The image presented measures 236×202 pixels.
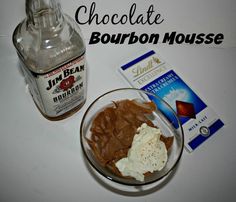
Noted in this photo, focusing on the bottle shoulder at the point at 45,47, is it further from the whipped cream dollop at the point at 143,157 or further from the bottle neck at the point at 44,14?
the whipped cream dollop at the point at 143,157

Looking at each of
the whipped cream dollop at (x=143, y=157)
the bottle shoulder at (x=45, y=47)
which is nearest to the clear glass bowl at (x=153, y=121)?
the whipped cream dollop at (x=143, y=157)

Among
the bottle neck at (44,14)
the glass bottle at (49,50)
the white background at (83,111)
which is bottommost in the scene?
the white background at (83,111)

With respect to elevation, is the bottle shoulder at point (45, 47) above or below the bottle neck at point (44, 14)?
below

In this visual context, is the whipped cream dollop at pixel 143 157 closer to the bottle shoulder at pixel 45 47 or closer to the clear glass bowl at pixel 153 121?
the clear glass bowl at pixel 153 121

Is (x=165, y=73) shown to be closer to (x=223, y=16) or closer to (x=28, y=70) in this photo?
(x=223, y=16)

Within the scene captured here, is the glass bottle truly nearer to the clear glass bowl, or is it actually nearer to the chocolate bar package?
the clear glass bowl

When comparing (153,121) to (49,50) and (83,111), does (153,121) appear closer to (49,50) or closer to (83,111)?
(83,111)

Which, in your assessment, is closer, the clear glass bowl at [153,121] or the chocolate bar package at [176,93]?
the clear glass bowl at [153,121]
